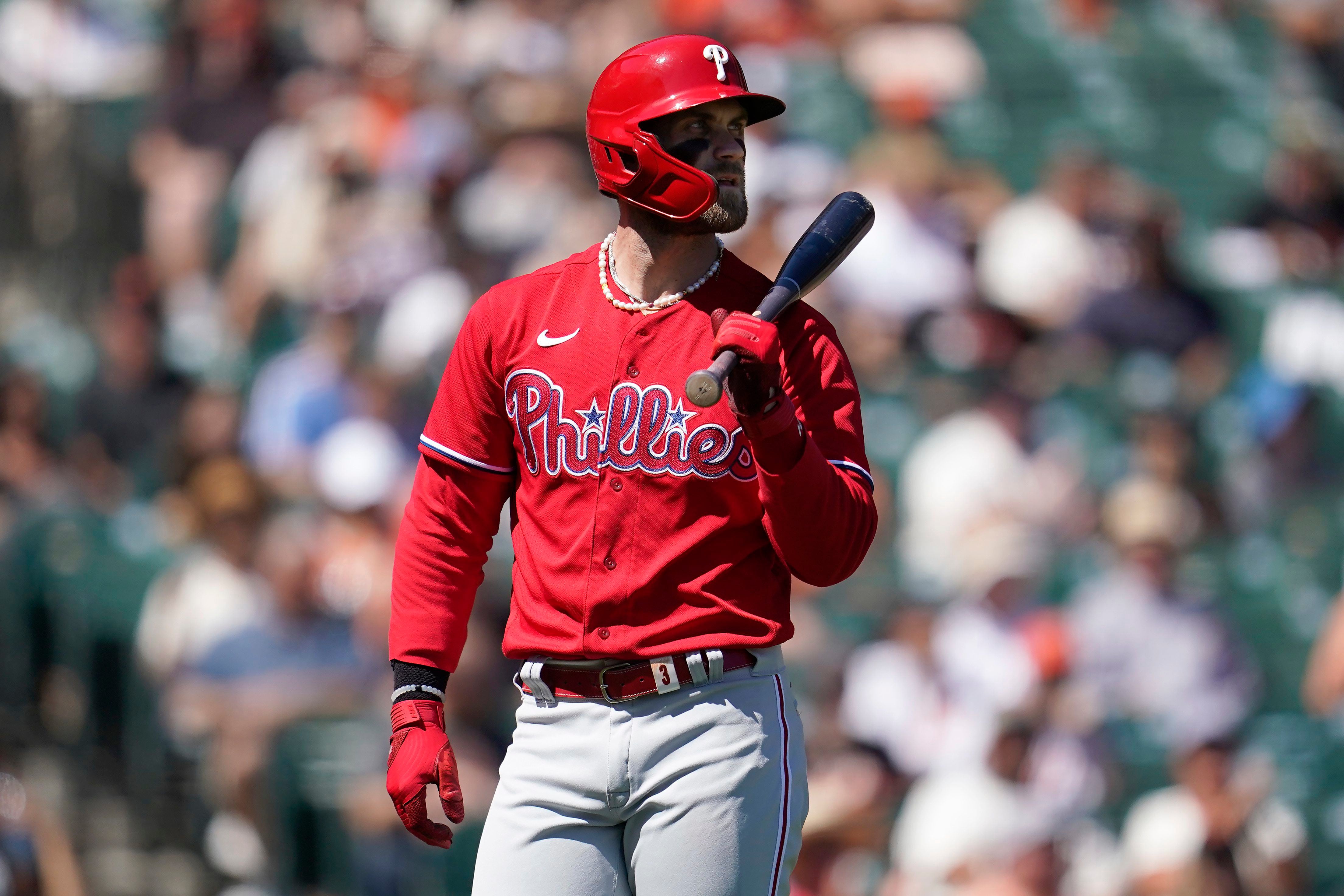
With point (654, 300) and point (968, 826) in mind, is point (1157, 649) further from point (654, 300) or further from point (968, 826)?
point (654, 300)

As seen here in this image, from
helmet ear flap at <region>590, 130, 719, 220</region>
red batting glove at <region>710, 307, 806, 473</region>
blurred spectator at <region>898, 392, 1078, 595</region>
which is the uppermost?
helmet ear flap at <region>590, 130, 719, 220</region>

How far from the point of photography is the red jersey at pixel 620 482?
2684 millimetres

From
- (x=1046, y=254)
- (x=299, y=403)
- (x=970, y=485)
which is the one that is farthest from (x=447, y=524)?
(x=1046, y=254)

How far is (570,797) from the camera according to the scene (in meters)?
2.69

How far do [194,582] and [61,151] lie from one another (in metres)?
3.76

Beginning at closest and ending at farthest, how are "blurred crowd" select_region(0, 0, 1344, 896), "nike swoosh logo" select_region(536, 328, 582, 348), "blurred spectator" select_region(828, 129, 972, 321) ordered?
1. "nike swoosh logo" select_region(536, 328, 582, 348)
2. "blurred crowd" select_region(0, 0, 1344, 896)
3. "blurred spectator" select_region(828, 129, 972, 321)

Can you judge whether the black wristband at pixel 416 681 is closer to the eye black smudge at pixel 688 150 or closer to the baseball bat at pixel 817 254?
the baseball bat at pixel 817 254

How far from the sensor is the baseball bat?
2572 millimetres

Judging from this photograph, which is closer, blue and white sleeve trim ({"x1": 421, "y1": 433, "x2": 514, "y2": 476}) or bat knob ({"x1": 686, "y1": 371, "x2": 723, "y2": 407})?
bat knob ({"x1": 686, "y1": 371, "x2": 723, "y2": 407})

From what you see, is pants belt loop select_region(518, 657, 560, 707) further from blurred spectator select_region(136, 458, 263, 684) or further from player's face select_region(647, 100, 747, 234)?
blurred spectator select_region(136, 458, 263, 684)

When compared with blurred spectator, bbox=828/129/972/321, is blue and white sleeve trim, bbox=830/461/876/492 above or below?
above

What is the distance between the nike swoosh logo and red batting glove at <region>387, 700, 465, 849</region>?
2.04ft

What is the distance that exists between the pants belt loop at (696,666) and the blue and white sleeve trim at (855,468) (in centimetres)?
36

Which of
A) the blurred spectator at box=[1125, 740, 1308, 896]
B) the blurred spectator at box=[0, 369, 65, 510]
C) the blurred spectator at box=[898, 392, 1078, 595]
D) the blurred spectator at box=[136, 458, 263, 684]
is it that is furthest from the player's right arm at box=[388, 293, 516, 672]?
the blurred spectator at box=[0, 369, 65, 510]
